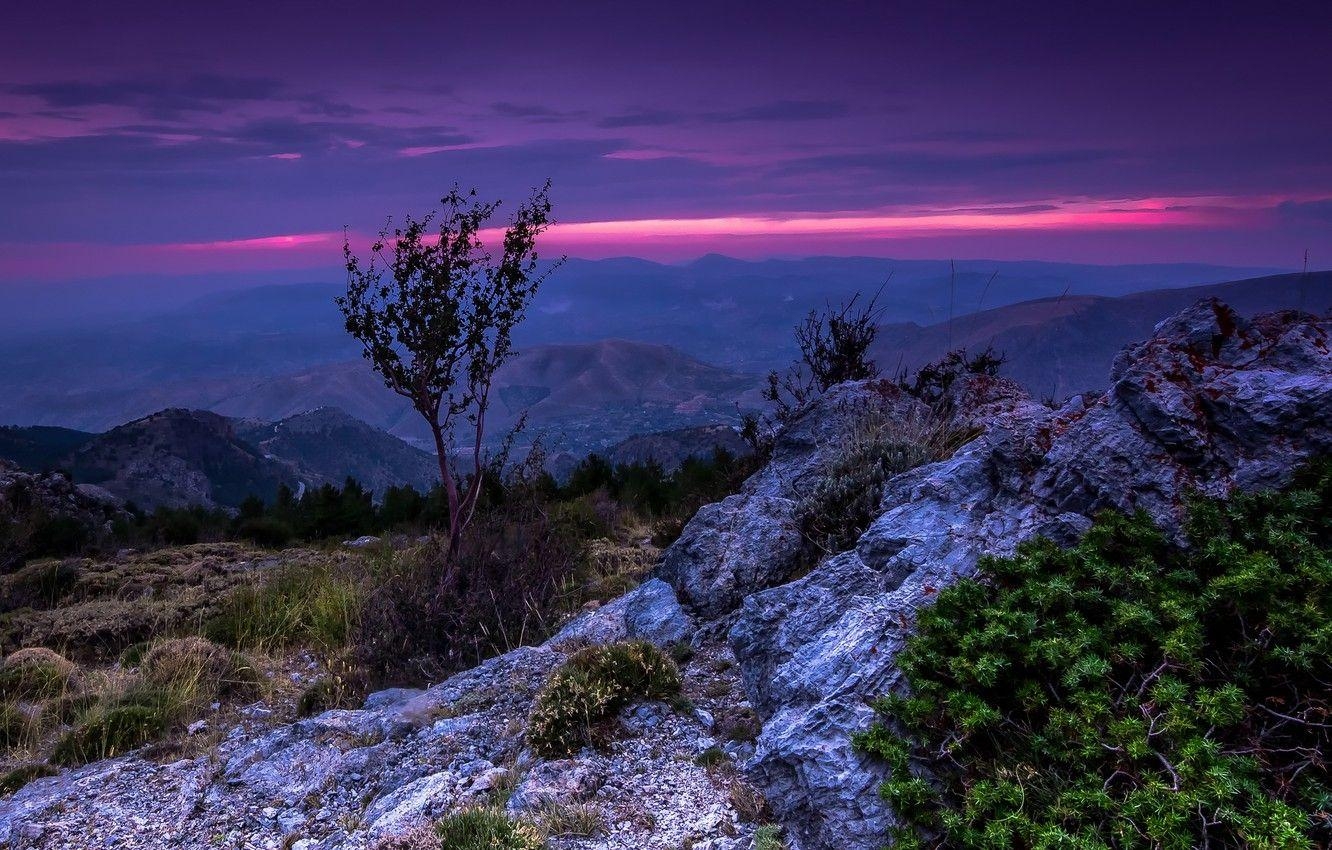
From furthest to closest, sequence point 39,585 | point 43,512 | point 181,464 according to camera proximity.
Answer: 1. point 181,464
2. point 43,512
3. point 39,585

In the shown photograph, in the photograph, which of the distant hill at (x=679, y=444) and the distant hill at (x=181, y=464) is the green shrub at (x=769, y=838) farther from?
the distant hill at (x=181, y=464)

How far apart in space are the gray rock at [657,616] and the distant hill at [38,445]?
77.5m

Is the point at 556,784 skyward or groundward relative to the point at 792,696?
groundward

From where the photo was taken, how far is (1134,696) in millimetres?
3635

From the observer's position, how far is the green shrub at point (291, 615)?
32.6ft

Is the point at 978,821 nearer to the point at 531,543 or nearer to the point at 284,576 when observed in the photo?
the point at 531,543

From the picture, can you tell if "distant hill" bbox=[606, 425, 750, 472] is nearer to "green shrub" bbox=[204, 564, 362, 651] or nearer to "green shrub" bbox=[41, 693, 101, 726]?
"green shrub" bbox=[204, 564, 362, 651]

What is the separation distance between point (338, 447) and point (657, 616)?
142441 mm

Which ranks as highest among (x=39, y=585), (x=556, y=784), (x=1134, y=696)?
(x=1134, y=696)

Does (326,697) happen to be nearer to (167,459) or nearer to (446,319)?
(446,319)

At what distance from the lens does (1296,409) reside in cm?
458

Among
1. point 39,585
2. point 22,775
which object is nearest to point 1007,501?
point 22,775

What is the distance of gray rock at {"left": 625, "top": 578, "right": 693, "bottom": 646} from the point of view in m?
7.59

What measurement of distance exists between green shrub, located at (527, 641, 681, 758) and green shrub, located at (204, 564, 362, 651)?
450 centimetres
